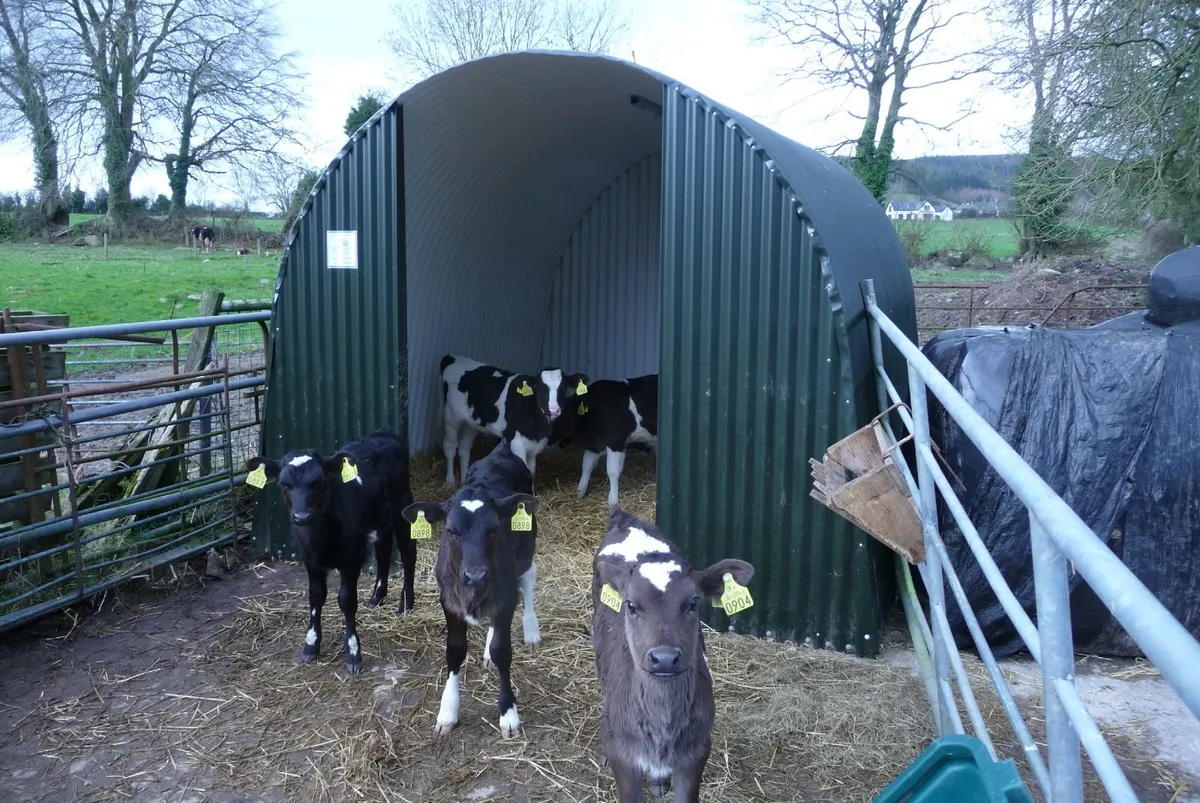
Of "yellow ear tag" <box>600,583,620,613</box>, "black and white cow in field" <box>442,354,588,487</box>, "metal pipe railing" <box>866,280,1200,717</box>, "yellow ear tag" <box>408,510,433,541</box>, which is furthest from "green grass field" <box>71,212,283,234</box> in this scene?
"metal pipe railing" <box>866,280,1200,717</box>

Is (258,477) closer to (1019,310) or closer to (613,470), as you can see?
(613,470)

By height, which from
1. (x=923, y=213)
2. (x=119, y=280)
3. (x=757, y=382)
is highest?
(x=923, y=213)

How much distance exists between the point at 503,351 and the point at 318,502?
592cm

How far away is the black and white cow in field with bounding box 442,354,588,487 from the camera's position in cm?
836

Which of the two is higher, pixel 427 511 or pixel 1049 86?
pixel 1049 86

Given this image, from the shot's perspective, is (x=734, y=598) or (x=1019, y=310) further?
(x=1019, y=310)

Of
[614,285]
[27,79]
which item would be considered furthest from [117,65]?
[614,285]

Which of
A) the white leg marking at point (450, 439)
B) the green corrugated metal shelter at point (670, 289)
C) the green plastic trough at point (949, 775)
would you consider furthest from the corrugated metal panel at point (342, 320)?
the green plastic trough at point (949, 775)

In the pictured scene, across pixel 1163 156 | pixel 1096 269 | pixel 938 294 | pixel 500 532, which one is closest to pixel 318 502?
pixel 500 532

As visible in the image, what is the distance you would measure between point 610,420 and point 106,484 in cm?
490

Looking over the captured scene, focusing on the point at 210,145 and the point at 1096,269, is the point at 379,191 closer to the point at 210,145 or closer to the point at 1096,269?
the point at 1096,269

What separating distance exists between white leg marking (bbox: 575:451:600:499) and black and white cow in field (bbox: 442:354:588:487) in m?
0.52

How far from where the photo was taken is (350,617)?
5008 millimetres

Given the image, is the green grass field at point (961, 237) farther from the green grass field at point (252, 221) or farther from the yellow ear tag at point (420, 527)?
the yellow ear tag at point (420, 527)
